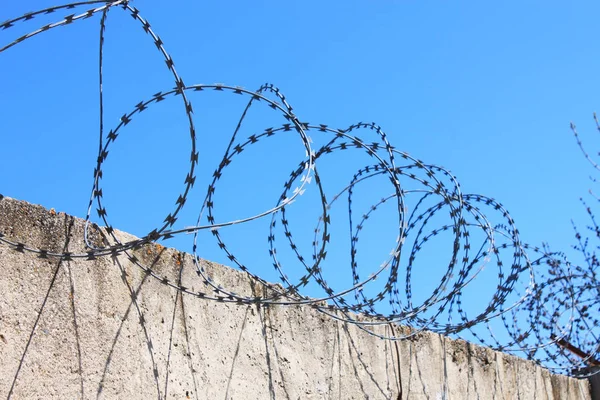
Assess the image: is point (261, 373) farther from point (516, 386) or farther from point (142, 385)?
point (516, 386)

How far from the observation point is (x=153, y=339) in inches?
174

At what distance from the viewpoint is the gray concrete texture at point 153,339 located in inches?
153

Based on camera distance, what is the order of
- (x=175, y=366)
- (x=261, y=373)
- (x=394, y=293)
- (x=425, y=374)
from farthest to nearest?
1. (x=425, y=374)
2. (x=394, y=293)
3. (x=261, y=373)
4. (x=175, y=366)

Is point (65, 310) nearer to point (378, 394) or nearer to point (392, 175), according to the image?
point (392, 175)

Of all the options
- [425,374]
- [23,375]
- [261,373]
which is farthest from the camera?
[425,374]

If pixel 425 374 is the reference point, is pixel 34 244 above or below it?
below

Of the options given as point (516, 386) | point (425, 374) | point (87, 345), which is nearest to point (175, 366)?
point (87, 345)

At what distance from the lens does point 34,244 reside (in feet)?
13.1

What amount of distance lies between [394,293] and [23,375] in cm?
270

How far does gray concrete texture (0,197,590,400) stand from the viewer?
12.8ft

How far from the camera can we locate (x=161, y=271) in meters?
4.59

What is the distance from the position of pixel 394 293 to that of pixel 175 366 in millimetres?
1815

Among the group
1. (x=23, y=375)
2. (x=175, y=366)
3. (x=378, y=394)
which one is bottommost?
(x=23, y=375)

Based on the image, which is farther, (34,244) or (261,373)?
(261,373)
